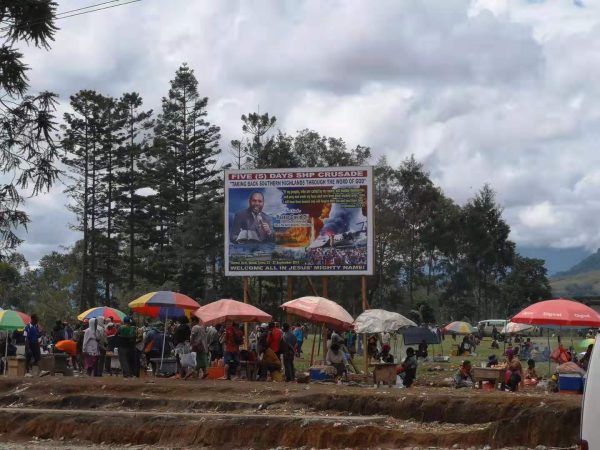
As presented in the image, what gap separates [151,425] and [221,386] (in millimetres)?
2927

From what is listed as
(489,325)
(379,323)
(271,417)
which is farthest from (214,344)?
(489,325)

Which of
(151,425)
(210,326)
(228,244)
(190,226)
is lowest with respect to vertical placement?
(151,425)

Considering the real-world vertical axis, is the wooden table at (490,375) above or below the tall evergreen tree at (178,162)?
below

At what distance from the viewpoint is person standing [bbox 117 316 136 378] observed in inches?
926

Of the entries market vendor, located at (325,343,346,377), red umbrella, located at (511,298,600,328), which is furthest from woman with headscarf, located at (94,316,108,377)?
red umbrella, located at (511,298,600,328)

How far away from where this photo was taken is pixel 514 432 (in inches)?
605

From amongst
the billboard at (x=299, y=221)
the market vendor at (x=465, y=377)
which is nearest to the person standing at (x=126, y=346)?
the billboard at (x=299, y=221)

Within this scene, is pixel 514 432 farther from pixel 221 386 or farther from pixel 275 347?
pixel 275 347

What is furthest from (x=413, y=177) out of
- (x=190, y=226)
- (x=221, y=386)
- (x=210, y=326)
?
(x=221, y=386)

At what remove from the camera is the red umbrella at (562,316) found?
21.8 metres

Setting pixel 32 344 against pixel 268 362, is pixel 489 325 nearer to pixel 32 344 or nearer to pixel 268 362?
pixel 268 362

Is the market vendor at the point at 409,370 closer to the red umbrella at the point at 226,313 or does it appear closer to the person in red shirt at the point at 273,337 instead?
the person in red shirt at the point at 273,337

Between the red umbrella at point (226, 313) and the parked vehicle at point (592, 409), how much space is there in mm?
17026

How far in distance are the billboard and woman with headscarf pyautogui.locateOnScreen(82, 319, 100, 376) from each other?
8.15m
